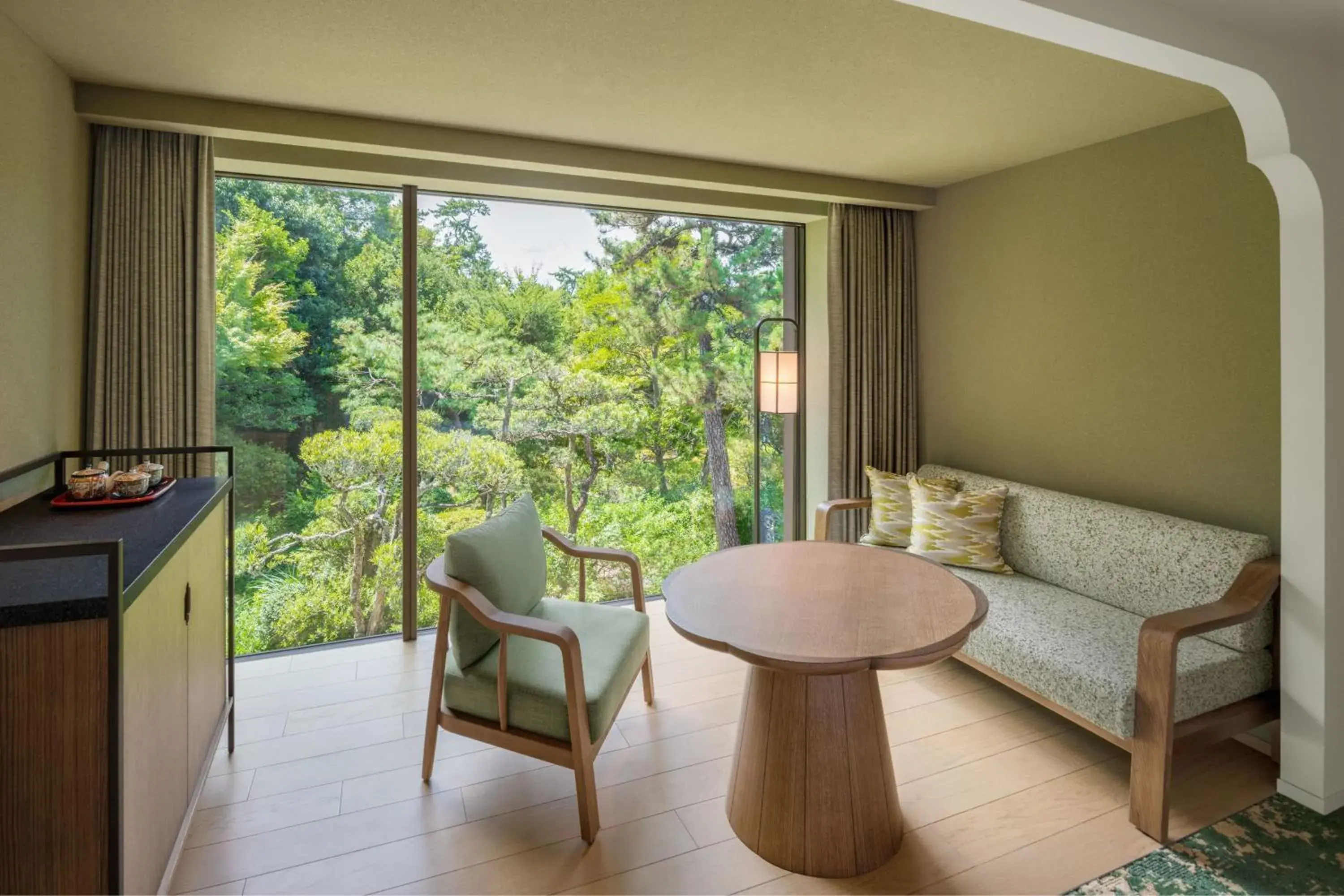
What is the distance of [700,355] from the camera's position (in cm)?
408

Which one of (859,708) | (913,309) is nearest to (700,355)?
(913,309)

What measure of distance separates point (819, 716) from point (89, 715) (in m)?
1.61

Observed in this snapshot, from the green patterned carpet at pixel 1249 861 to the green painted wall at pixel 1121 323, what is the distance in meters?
1.04

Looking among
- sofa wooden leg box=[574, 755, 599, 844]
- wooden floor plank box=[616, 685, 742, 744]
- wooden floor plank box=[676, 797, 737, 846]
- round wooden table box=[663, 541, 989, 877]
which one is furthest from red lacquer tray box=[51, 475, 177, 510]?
wooden floor plank box=[676, 797, 737, 846]

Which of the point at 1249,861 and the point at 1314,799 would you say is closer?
the point at 1249,861

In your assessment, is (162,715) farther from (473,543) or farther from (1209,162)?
(1209,162)

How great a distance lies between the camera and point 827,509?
356 cm

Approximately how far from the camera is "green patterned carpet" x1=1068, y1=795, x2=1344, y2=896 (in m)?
1.75

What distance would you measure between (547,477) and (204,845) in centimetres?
226

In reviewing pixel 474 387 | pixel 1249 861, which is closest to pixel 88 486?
pixel 474 387

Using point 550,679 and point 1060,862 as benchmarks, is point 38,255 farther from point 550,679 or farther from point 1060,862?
point 1060,862

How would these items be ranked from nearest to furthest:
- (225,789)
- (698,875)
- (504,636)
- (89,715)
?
1. (89,715)
2. (698,875)
3. (504,636)
4. (225,789)

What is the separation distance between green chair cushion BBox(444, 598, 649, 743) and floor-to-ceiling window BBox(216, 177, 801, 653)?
1.43 m

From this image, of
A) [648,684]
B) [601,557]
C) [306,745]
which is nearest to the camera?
[306,745]
